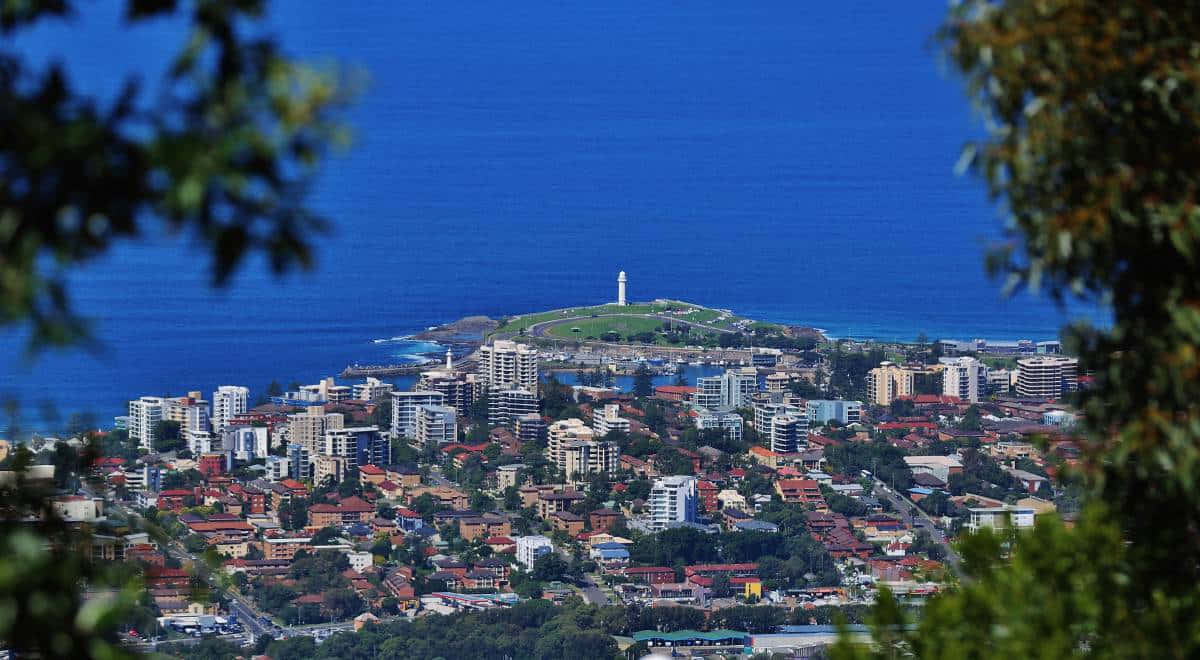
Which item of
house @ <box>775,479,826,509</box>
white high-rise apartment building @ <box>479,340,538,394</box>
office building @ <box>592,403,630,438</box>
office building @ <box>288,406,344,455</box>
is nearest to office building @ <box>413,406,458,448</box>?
office building @ <box>288,406,344,455</box>

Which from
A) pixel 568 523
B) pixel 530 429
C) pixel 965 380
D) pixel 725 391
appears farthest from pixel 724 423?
pixel 568 523

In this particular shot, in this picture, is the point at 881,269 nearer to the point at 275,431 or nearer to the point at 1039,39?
the point at 275,431

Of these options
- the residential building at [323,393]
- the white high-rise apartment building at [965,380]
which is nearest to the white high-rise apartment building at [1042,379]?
the white high-rise apartment building at [965,380]

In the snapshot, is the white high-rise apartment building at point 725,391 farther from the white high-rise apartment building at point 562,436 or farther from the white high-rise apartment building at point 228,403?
the white high-rise apartment building at point 228,403

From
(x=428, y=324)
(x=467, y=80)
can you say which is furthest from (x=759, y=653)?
(x=467, y=80)

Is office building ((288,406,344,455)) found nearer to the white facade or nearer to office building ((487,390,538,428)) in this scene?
office building ((487,390,538,428))

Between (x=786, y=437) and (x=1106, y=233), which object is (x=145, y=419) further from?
(x=1106, y=233)
